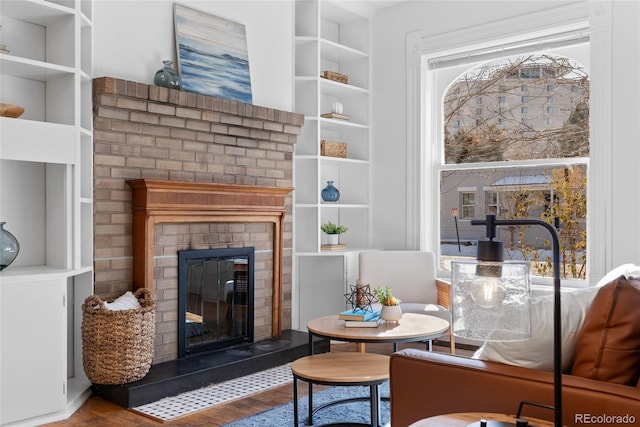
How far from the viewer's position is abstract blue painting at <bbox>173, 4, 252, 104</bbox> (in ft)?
13.2

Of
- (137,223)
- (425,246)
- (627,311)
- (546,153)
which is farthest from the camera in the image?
(425,246)

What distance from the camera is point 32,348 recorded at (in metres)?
2.99

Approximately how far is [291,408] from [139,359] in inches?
36.6

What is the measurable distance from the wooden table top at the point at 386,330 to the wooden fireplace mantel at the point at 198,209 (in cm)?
119

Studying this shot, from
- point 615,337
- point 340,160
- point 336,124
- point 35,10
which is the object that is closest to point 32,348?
point 35,10

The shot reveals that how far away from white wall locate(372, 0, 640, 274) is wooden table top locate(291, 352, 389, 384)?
2166 millimetres

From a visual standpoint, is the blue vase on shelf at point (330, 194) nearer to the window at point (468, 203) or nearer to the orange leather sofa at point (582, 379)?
the window at point (468, 203)

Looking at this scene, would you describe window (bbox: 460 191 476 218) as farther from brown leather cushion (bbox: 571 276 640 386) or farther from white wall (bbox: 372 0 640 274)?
brown leather cushion (bbox: 571 276 640 386)

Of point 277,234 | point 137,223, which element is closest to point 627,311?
point 137,223

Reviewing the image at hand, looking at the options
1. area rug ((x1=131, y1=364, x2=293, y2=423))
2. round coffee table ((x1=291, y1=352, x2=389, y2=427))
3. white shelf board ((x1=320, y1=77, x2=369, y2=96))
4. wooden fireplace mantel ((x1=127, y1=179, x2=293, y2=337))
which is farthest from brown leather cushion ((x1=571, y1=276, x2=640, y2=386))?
white shelf board ((x1=320, y1=77, x2=369, y2=96))

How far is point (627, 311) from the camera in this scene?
5.58 feet

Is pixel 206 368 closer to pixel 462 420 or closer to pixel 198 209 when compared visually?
pixel 198 209

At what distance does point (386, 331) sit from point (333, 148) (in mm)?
2365

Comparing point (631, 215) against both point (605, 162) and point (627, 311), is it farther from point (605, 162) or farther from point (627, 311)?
point (627, 311)
